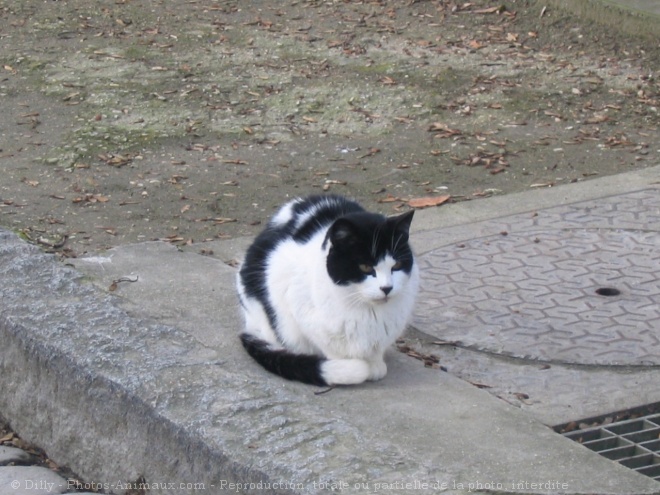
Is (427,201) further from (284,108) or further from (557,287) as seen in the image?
(284,108)

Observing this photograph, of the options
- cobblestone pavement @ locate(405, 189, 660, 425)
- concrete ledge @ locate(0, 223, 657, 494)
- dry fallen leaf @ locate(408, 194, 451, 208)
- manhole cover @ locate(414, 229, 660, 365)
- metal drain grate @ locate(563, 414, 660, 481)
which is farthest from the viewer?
dry fallen leaf @ locate(408, 194, 451, 208)

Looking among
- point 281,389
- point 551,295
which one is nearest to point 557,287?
point 551,295

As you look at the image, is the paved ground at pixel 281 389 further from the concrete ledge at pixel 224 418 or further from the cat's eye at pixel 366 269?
the cat's eye at pixel 366 269

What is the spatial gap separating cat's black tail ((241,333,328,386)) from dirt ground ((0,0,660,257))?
1674mm

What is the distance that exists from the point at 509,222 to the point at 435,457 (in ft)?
9.31

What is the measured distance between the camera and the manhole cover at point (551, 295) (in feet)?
14.9

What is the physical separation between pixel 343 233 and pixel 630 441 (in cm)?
124

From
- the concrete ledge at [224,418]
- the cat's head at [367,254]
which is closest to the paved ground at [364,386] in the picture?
the concrete ledge at [224,418]

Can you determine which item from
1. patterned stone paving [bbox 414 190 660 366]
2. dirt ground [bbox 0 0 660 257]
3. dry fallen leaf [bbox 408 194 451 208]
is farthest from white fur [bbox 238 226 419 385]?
dry fallen leaf [bbox 408 194 451 208]

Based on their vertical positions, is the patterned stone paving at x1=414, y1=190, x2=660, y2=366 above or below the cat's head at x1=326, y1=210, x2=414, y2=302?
below

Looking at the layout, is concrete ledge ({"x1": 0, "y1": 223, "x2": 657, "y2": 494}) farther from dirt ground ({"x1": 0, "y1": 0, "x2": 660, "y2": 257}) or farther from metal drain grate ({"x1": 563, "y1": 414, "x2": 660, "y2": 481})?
dirt ground ({"x1": 0, "y1": 0, "x2": 660, "y2": 257})

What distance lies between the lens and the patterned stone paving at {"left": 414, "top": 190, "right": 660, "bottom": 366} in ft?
14.9

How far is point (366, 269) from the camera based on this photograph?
3.88m

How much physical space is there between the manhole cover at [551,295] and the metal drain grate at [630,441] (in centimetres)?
46
